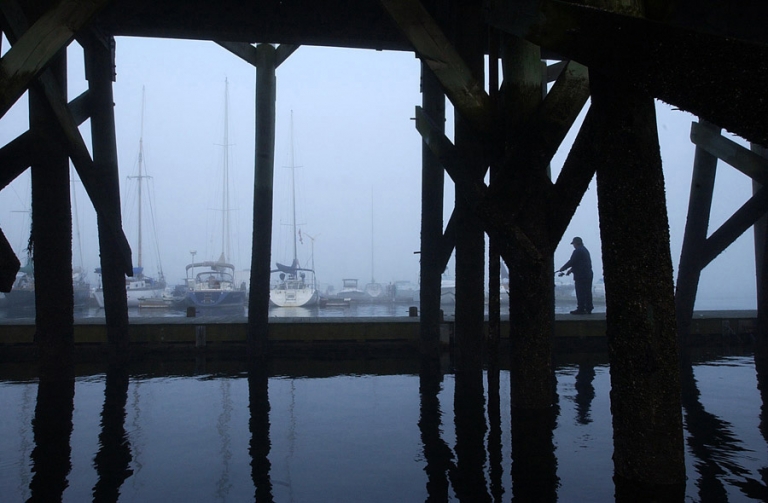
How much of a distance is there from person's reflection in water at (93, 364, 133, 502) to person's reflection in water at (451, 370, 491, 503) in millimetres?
2333

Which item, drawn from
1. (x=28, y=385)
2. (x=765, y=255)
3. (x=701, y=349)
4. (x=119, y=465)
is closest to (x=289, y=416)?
(x=119, y=465)

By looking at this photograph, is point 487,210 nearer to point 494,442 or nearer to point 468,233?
point 494,442

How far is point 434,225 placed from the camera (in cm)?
842

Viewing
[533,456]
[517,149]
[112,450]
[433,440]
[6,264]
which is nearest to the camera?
[6,264]

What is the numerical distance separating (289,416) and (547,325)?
9.45 ft

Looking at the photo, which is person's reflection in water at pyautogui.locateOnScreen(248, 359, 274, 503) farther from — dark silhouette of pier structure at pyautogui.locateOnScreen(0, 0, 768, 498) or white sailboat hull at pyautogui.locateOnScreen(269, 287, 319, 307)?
white sailboat hull at pyautogui.locateOnScreen(269, 287, 319, 307)

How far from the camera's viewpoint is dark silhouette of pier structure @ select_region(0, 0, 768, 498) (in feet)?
9.13

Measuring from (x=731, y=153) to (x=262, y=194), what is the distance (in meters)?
7.39

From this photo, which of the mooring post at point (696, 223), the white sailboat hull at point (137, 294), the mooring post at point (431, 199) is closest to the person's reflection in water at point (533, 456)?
the mooring post at point (431, 199)

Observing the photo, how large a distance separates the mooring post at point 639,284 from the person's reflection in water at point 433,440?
51.1 inches

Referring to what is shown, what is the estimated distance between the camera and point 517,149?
185 inches

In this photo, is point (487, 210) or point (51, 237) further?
point (51, 237)

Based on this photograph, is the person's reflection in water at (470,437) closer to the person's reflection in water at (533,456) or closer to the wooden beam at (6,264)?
the person's reflection in water at (533,456)

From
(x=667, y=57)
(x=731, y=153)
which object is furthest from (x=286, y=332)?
(x=667, y=57)
